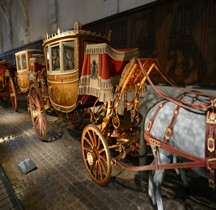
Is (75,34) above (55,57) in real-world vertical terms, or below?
above

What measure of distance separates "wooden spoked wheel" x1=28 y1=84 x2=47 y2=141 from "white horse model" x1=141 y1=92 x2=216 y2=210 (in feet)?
8.33

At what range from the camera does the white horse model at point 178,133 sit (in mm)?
1610

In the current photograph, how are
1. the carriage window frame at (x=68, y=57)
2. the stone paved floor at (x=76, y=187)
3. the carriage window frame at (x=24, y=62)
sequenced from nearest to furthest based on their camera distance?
the stone paved floor at (x=76, y=187) < the carriage window frame at (x=68, y=57) < the carriage window frame at (x=24, y=62)

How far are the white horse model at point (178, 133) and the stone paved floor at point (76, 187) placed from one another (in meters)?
0.39

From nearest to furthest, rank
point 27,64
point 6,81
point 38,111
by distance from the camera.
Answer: point 38,111 → point 27,64 → point 6,81

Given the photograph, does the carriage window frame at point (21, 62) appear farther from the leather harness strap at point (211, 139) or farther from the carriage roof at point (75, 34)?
the leather harness strap at point (211, 139)

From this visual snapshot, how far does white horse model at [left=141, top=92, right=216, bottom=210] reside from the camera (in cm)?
161

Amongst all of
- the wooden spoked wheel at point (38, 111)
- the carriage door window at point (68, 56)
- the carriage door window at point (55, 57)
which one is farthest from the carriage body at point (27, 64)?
the carriage door window at point (68, 56)

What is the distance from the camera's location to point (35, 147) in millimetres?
3945

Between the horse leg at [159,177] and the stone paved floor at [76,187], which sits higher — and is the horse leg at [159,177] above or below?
above

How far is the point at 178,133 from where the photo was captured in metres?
1.74

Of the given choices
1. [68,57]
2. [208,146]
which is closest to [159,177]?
[208,146]

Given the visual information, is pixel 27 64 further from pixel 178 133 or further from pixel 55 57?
pixel 178 133

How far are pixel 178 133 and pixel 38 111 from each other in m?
3.30
